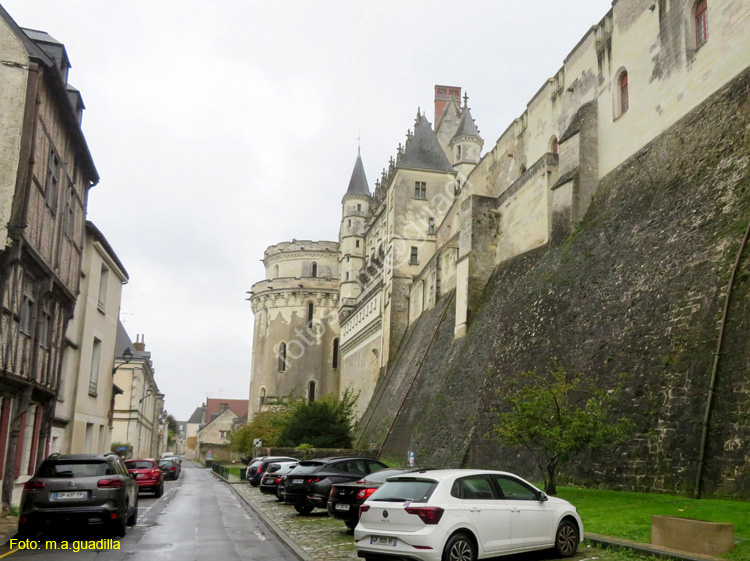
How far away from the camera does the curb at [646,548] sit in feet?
28.2

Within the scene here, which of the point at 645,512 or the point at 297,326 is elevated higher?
the point at 297,326

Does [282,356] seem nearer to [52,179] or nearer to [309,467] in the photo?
[309,467]

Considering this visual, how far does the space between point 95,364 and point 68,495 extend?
15.1 m

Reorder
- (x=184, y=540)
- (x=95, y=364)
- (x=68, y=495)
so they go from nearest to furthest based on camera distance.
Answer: (x=68, y=495) → (x=184, y=540) → (x=95, y=364)

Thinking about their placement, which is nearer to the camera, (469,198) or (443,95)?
(469,198)

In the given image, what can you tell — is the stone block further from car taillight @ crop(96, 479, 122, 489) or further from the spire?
the spire

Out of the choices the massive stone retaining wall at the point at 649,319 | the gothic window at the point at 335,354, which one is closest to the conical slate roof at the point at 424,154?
the massive stone retaining wall at the point at 649,319

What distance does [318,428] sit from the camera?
38281 mm

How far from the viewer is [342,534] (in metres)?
13.2

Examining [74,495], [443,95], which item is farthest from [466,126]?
[74,495]

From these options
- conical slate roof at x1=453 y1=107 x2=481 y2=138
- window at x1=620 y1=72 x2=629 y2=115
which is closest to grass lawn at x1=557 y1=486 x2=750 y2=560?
window at x1=620 y1=72 x2=629 y2=115

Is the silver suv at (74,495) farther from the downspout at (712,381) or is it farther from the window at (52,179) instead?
the downspout at (712,381)

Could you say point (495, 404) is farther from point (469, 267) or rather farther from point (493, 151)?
point (493, 151)

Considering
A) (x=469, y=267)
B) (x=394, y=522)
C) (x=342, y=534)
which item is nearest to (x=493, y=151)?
(x=469, y=267)
